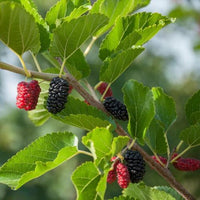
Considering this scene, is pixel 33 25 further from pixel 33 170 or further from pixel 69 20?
pixel 33 170

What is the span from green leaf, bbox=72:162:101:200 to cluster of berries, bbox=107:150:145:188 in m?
0.04

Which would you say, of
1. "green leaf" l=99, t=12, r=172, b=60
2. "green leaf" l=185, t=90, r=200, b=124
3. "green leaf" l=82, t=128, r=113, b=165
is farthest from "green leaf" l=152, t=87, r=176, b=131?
"green leaf" l=82, t=128, r=113, b=165

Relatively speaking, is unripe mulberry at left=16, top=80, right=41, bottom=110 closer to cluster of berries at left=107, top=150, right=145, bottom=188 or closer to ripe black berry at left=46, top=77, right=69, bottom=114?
ripe black berry at left=46, top=77, right=69, bottom=114

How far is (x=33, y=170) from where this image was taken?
624mm

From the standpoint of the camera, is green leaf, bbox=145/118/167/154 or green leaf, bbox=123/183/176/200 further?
green leaf, bbox=145/118/167/154

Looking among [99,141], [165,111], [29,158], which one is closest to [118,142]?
[99,141]

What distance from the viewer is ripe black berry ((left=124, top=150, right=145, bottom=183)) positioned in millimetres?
604

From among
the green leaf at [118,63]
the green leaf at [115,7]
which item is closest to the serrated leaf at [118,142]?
the green leaf at [118,63]

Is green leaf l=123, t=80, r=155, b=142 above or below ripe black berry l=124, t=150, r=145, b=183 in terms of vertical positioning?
above

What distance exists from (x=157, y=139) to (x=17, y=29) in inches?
11.3

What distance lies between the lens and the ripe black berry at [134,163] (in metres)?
0.60

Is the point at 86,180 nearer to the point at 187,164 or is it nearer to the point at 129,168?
the point at 129,168

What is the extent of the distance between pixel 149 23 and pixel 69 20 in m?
0.15

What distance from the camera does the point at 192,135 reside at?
2.35ft
